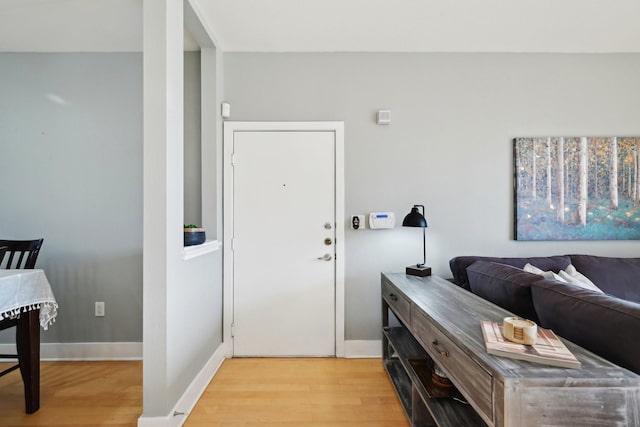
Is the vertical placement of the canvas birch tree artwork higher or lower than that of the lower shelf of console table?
higher

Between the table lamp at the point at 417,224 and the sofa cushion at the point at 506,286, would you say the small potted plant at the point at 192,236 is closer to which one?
the table lamp at the point at 417,224

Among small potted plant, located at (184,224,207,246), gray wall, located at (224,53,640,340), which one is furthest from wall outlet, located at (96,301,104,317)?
gray wall, located at (224,53,640,340)

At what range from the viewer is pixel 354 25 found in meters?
2.31

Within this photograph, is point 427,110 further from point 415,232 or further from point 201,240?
point 201,240

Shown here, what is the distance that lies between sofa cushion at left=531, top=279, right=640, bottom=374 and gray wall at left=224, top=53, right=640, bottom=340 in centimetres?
137

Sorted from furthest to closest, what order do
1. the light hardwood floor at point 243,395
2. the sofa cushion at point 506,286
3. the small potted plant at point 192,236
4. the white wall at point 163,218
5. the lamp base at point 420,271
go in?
the lamp base at point 420,271
the small potted plant at point 192,236
the light hardwood floor at point 243,395
the white wall at point 163,218
the sofa cushion at point 506,286

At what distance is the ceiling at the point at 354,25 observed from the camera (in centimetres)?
210

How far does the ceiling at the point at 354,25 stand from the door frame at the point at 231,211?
2.09ft

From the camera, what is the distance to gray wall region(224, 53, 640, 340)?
2.69 metres

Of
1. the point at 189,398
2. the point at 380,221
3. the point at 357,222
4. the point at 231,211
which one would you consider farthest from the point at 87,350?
the point at 380,221

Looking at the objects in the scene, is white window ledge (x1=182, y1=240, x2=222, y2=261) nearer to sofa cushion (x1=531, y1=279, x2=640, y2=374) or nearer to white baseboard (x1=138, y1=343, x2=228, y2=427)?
white baseboard (x1=138, y1=343, x2=228, y2=427)

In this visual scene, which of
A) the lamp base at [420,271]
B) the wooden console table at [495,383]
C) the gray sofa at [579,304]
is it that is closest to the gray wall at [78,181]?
the lamp base at [420,271]

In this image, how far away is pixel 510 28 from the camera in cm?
234

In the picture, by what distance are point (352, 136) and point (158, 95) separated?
4.91 feet
